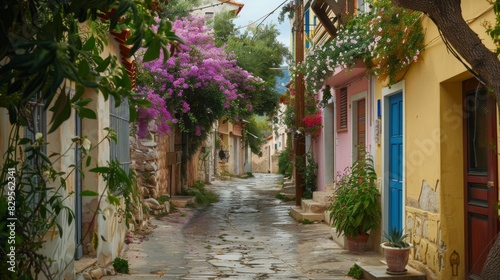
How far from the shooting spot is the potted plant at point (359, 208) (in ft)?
35.0

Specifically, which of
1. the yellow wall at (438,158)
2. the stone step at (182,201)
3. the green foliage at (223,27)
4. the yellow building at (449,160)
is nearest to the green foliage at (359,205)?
the yellow building at (449,160)

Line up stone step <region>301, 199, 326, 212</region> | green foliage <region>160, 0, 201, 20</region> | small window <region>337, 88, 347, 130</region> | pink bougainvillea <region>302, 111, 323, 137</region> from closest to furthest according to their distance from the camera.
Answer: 1. small window <region>337, 88, 347, 130</region>
2. stone step <region>301, 199, 326, 212</region>
3. pink bougainvillea <region>302, 111, 323, 137</region>
4. green foliage <region>160, 0, 201, 20</region>

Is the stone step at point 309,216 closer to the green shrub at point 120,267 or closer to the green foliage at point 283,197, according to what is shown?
the green foliage at point 283,197

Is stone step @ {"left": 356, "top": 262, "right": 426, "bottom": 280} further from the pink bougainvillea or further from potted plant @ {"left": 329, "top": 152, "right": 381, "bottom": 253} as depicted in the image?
the pink bougainvillea

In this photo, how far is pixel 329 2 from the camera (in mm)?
12062

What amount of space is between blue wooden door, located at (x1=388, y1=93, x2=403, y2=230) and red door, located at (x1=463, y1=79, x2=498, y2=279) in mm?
2165

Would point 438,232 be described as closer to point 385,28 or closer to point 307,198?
point 385,28

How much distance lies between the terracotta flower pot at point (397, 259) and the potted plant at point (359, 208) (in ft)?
8.05

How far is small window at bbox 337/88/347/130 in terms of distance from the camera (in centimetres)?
1472

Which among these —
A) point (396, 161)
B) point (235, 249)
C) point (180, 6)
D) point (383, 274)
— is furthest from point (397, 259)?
point (180, 6)

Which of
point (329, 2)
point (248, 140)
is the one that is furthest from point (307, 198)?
point (248, 140)

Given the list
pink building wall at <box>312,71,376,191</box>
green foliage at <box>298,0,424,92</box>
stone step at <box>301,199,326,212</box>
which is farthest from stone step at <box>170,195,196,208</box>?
green foliage at <box>298,0,424,92</box>

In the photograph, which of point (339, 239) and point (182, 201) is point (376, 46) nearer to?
point (339, 239)

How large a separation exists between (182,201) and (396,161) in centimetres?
997
